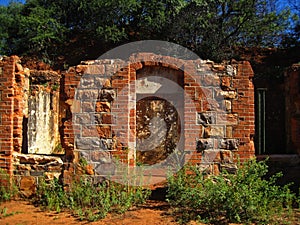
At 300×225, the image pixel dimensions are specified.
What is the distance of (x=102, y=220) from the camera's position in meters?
4.73

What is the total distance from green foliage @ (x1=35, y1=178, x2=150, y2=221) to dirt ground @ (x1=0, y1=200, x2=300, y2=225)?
0.52 ft

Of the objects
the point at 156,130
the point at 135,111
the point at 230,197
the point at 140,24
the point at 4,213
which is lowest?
the point at 4,213

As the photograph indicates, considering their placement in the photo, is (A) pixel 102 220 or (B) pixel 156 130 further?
(B) pixel 156 130

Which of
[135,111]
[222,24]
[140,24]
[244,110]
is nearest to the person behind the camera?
[244,110]

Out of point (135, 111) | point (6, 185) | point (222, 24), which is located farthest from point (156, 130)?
point (6, 185)

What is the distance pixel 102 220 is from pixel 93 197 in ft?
2.29

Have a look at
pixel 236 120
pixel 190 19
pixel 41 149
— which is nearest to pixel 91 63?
pixel 236 120

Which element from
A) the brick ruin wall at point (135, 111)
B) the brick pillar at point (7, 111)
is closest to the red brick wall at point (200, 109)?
the brick ruin wall at point (135, 111)

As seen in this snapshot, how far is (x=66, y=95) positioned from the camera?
5.75 meters

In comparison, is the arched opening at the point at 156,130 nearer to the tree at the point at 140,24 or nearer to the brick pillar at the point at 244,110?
the tree at the point at 140,24

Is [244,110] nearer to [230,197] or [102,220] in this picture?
[230,197]

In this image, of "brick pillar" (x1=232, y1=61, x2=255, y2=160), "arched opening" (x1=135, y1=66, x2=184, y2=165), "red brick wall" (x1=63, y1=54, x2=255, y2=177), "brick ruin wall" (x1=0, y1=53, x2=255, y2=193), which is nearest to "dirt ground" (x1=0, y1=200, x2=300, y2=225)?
"brick ruin wall" (x1=0, y1=53, x2=255, y2=193)

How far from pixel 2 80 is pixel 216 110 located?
398 cm

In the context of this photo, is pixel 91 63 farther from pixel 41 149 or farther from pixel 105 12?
pixel 105 12
